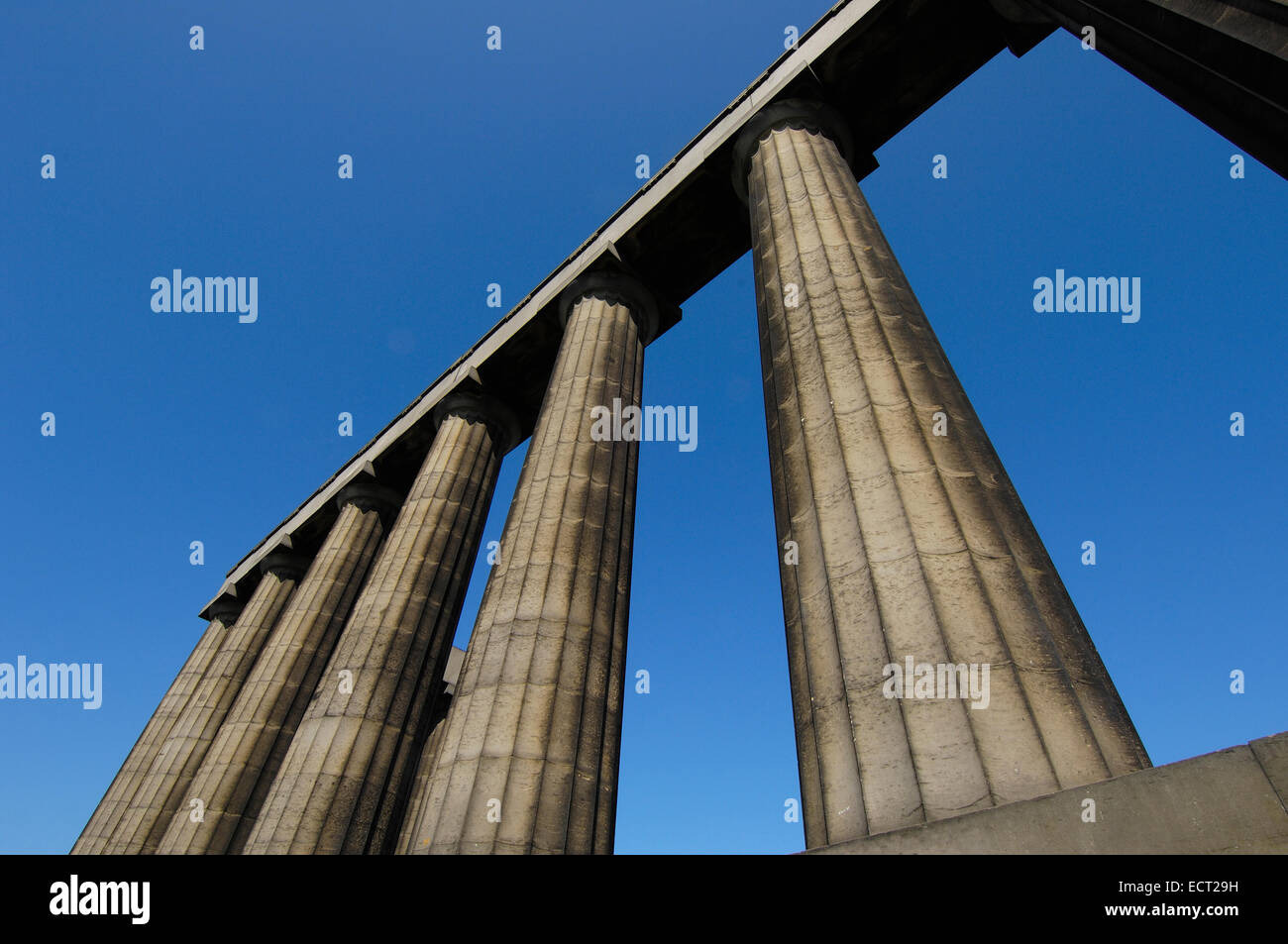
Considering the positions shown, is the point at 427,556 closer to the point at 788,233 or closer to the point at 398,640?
the point at 398,640

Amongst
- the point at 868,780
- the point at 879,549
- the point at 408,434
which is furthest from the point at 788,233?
the point at 408,434

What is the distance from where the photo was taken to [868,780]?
6797 millimetres

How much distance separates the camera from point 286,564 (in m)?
36.2

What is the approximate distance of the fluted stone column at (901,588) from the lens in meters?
6.43

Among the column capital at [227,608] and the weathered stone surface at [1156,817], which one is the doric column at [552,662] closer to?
the weathered stone surface at [1156,817]

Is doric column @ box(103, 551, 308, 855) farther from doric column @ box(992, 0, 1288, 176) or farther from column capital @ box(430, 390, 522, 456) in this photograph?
doric column @ box(992, 0, 1288, 176)

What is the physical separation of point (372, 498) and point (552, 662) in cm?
2103

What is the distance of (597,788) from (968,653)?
8080mm

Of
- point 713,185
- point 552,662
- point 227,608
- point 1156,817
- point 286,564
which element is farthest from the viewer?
point 227,608

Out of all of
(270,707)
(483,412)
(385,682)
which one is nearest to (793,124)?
(483,412)

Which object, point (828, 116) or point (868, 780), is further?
point (828, 116)

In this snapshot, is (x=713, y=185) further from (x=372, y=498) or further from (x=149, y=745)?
(x=149, y=745)

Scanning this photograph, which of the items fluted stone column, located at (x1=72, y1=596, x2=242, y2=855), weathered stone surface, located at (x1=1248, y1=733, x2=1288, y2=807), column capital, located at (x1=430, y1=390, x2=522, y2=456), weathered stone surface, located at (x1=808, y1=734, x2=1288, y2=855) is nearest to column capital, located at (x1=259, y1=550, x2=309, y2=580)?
fluted stone column, located at (x1=72, y1=596, x2=242, y2=855)

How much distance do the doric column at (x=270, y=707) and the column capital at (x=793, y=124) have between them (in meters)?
21.1
